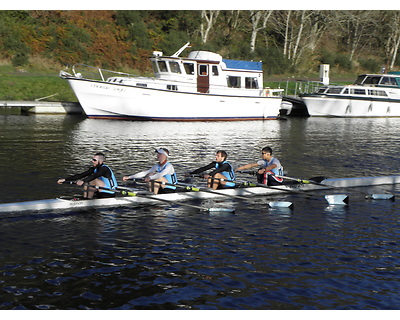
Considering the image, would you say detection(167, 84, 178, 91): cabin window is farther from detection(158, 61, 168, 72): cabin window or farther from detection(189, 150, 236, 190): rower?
detection(189, 150, 236, 190): rower

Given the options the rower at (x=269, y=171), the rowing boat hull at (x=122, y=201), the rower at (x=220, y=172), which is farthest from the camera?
the rower at (x=269, y=171)

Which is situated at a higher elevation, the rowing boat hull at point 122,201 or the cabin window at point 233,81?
the cabin window at point 233,81

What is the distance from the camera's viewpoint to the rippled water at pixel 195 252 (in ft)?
35.3

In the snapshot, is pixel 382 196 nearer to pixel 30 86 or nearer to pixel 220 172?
pixel 220 172

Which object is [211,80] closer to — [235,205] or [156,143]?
[156,143]

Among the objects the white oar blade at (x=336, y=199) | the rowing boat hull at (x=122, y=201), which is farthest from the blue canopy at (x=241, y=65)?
the white oar blade at (x=336, y=199)

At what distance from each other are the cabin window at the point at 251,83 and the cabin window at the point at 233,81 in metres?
0.92

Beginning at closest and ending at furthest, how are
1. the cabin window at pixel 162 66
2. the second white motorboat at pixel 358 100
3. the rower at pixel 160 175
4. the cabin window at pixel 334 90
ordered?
the rower at pixel 160 175 → the cabin window at pixel 162 66 → the second white motorboat at pixel 358 100 → the cabin window at pixel 334 90

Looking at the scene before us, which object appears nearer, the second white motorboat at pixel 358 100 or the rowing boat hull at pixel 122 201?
the rowing boat hull at pixel 122 201

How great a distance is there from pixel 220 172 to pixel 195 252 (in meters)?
5.76

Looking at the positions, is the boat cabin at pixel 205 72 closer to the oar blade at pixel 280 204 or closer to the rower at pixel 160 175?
the rower at pixel 160 175

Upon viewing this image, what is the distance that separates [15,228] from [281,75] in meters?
56.6

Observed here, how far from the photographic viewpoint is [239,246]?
1381cm

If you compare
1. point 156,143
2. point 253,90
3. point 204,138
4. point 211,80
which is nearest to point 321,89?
point 253,90
